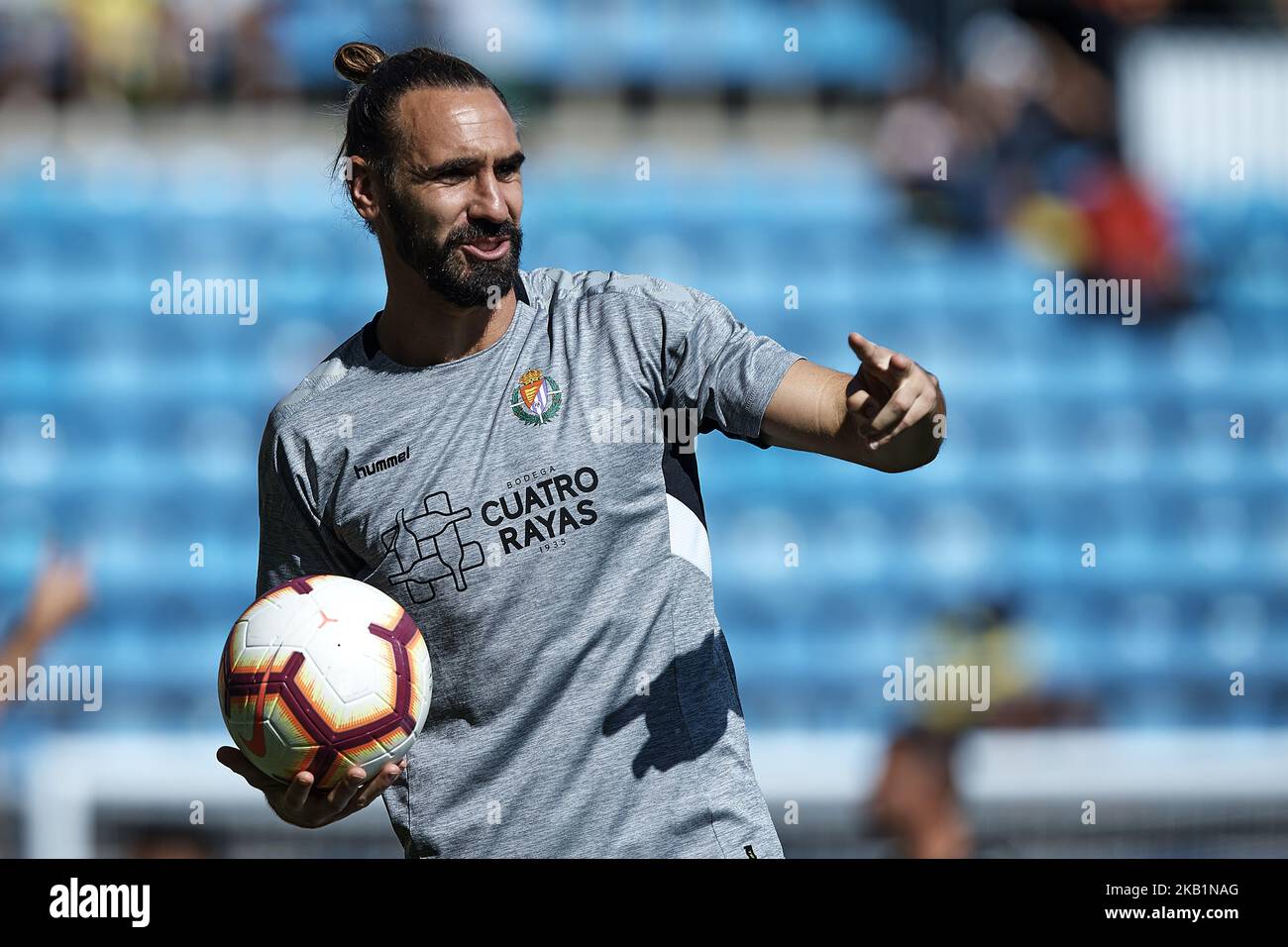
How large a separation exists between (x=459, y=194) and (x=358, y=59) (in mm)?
485

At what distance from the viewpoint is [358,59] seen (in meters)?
3.08

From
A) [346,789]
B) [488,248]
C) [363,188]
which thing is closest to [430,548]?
[346,789]

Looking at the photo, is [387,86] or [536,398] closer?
[536,398]

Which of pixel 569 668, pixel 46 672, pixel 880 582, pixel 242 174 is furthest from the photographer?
pixel 242 174

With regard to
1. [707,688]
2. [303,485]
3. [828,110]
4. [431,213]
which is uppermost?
[828,110]

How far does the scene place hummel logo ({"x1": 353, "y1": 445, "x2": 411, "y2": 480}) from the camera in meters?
2.70

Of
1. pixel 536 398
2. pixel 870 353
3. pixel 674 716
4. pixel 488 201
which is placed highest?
pixel 488 201

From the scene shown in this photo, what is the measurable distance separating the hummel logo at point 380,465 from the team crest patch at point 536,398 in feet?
0.68

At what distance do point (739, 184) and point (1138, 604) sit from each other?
111 inches

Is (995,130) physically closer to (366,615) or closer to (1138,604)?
(1138,604)

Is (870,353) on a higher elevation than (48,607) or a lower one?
higher

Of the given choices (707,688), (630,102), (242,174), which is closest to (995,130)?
(630,102)

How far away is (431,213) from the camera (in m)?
2.81

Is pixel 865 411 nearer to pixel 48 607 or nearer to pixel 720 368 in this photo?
pixel 720 368
